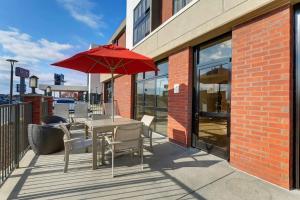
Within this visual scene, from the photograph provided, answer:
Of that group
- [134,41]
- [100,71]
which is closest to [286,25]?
[100,71]

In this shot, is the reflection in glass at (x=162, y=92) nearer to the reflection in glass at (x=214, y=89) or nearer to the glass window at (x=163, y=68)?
the glass window at (x=163, y=68)

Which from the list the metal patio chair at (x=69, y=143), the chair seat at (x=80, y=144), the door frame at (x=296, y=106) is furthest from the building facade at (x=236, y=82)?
the metal patio chair at (x=69, y=143)

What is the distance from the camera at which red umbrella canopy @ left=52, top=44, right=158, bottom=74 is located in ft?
14.5

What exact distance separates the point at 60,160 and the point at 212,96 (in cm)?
381

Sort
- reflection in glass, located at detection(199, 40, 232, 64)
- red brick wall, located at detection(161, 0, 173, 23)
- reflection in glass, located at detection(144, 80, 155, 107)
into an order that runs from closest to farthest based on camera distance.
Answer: reflection in glass, located at detection(199, 40, 232, 64)
red brick wall, located at detection(161, 0, 173, 23)
reflection in glass, located at detection(144, 80, 155, 107)

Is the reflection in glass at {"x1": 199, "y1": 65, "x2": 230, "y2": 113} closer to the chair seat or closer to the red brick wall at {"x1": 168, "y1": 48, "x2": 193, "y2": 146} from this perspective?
the red brick wall at {"x1": 168, "y1": 48, "x2": 193, "y2": 146}

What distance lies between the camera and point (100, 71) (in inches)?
251

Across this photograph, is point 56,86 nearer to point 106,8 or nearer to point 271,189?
point 106,8

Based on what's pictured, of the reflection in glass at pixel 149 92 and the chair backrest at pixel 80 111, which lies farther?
the chair backrest at pixel 80 111

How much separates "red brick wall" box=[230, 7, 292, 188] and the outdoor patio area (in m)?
0.32

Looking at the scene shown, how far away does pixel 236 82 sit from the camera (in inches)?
Result: 170

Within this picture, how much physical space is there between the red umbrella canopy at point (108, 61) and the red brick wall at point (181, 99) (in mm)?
954

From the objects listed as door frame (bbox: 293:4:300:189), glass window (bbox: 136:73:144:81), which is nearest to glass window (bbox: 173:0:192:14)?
glass window (bbox: 136:73:144:81)

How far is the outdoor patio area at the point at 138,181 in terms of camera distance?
317 cm
